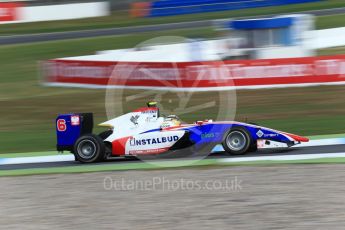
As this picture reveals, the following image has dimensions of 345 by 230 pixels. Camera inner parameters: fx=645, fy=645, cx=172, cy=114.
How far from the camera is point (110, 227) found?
699 cm

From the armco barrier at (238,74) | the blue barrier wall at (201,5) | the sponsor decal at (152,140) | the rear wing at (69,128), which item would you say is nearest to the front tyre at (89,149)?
the rear wing at (69,128)

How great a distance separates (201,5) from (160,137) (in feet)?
97.1

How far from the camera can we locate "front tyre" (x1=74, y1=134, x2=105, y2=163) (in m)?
10.8

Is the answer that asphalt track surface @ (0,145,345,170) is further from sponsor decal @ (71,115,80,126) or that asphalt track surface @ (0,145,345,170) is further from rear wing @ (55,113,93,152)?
sponsor decal @ (71,115,80,126)

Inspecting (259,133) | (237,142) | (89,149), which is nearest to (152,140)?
(89,149)

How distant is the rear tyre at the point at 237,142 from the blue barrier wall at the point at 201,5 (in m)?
28.8

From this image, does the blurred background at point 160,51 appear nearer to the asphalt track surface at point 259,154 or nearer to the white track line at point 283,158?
the asphalt track surface at point 259,154

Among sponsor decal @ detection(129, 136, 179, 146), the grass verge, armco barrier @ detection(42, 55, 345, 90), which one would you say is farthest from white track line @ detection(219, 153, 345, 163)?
the grass verge

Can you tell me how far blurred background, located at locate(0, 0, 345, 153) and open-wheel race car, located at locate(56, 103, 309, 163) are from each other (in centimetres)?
257

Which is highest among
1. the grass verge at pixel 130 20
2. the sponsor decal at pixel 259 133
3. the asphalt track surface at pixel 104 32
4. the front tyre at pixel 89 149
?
the grass verge at pixel 130 20

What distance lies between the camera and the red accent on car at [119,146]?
35.1ft

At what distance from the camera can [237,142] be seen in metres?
10.6

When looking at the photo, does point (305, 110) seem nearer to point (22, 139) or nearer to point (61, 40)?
point (22, 139)

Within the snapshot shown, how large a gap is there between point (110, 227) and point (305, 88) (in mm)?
12933
